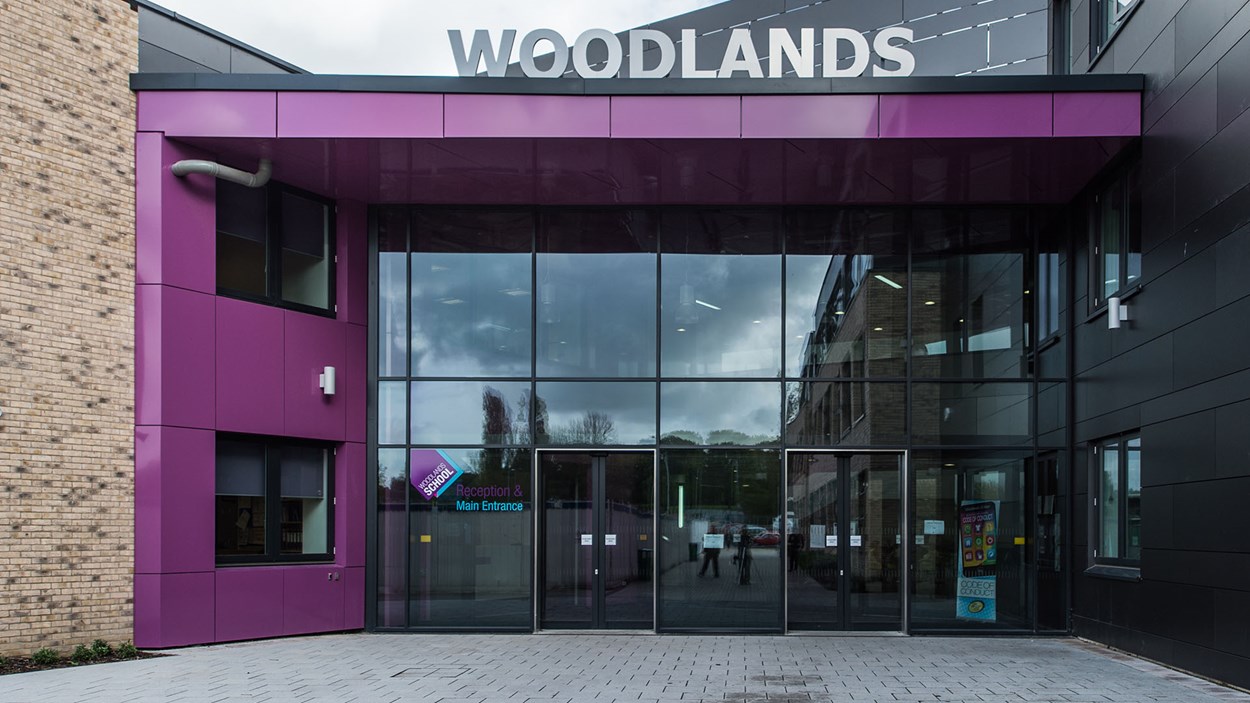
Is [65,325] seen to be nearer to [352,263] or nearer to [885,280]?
[352,263]

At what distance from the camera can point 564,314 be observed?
14.9 m

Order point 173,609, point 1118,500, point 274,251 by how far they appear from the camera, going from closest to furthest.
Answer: point 173,609 < point 1118,500 < point 274,251

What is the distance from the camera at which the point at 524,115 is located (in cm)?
1232

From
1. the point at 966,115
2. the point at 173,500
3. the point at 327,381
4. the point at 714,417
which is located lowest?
the point at 173,500

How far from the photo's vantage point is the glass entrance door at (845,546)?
14.3m

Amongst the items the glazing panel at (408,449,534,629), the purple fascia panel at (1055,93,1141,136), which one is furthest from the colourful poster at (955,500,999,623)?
the glazing panel at (408,449,534,629)

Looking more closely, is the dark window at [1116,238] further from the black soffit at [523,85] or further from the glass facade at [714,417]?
the black soffit at [523,85]

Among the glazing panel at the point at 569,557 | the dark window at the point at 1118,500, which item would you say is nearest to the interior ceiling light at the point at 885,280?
the dark window at the point at 1118,500

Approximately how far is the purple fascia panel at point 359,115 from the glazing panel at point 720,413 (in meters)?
4.87

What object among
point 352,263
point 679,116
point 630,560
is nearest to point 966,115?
point 679,116

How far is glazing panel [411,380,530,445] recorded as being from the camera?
14.7 meters

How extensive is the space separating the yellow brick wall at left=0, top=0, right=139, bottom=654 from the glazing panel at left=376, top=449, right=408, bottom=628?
3469 mm

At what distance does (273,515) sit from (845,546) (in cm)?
739

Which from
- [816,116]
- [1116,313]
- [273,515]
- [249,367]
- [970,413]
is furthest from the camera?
[970,413]
